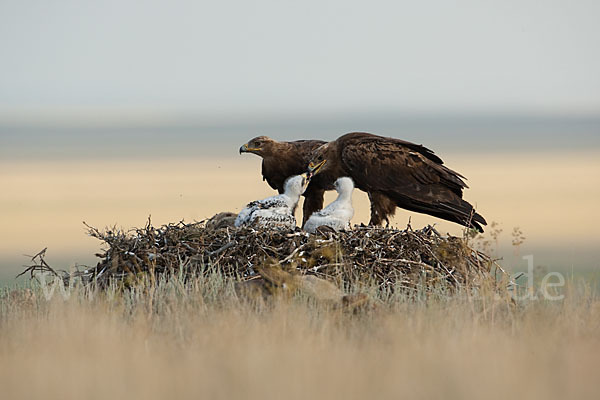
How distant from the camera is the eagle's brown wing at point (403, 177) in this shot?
1236cm

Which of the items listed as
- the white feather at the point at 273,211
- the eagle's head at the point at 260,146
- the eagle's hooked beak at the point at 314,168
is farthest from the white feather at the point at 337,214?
the eagle's head at the point at 260,146

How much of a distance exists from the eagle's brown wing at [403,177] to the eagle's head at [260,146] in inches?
41.1

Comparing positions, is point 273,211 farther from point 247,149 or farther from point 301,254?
point 247,149

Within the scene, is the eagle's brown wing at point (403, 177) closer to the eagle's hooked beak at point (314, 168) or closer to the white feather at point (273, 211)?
the eagle's hooked beak at point (314, 168)

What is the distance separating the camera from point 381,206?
12445 millimetres

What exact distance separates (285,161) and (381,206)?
153 cm

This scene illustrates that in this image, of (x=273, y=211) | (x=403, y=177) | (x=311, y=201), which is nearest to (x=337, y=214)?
(x=273, y=211)

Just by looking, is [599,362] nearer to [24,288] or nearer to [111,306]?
[111,306]

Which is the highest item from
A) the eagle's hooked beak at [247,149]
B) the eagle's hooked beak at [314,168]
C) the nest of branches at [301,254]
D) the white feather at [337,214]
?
the eagle's hooked beak at [247,149]

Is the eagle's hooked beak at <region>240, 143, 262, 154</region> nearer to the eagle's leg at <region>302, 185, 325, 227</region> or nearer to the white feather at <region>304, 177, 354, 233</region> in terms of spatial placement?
the eagle's leg at <region>302, 185, 325, 227</region>

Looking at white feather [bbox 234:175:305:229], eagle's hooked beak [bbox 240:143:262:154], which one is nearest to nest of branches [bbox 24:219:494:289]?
white feather [bbox 234:175:305:229]

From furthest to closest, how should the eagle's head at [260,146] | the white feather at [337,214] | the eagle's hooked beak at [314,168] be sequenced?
the eagle's head at [260,146] < the eagle's hooked beak at [314,168] < the white feather at [337,214]

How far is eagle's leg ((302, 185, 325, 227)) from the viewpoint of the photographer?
13.0m

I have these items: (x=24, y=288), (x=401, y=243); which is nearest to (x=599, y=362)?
(x=401, y=243)
